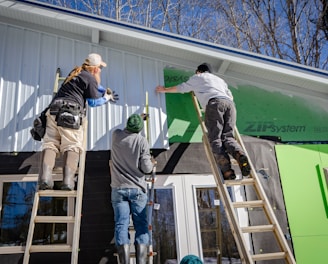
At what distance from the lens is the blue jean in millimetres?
3802

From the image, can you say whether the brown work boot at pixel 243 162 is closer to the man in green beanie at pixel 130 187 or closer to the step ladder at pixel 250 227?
the step ladder at pixel 250 227

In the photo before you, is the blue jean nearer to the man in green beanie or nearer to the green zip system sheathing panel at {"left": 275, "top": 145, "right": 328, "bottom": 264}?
the man in green beanie

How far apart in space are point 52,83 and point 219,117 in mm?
2657

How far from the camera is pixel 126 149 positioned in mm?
4277

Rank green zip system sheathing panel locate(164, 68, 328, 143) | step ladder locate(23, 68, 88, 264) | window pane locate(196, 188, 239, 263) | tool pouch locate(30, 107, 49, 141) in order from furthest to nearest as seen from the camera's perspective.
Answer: green zip system sheathing panel locate(164, 68, 328, 143) < window pane locate(196, 188, 239, 263) < tool pouch locate(30, 107, 49, 141) < step ladder locate(23, 68, 88, 264)

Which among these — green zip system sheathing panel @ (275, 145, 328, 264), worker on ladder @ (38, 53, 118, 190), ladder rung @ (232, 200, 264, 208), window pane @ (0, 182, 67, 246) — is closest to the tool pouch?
worker on ladder @ (38, 53, 118, 190)

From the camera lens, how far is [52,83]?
5367 mm

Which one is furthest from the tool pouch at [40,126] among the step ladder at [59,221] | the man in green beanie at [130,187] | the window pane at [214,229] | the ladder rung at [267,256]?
the ladder rung at [267,256]

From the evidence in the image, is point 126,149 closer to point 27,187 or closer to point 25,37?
point 27,187

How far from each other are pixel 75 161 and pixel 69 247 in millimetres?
908

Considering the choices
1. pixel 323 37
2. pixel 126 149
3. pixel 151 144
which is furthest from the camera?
pixel 323 37

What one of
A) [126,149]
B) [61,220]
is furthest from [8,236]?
[126,149]

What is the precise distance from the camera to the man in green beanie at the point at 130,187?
370 centimetres

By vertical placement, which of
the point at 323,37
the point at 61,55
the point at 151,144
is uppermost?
the point at 323,37
